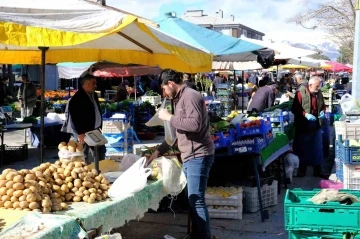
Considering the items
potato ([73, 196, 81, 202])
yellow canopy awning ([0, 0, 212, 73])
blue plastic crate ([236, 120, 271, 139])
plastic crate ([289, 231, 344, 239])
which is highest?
yellow canopy awning ([0, 0, 212, 73])

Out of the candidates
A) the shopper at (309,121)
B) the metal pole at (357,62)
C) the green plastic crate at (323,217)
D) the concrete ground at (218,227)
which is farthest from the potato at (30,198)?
the metal pole at (357,62)

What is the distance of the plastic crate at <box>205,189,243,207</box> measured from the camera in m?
6.77

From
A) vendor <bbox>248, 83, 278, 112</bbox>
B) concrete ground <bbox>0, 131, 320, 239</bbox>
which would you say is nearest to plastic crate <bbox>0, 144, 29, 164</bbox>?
concrete ground <bbox>0, 131, 320, 239</bbox>

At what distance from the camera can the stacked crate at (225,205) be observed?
678cm

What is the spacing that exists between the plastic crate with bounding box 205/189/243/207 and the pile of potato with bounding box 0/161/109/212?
2450mm

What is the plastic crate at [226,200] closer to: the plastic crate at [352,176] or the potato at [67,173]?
the plastic crate at [352,176]

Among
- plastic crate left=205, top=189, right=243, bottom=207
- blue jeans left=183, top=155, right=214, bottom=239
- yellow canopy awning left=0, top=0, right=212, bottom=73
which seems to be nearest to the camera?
yellow canopy awning left=0, top=0, right=212, bottom=73

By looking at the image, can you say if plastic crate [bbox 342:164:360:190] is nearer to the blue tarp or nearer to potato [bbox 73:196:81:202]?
the blue tarp

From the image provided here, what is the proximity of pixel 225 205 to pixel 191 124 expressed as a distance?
2353 mm

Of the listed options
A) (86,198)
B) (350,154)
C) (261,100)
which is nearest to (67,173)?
→ (86,198)

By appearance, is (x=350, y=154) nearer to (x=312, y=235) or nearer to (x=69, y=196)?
(x=312, y=235)

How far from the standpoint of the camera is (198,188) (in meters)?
5.06

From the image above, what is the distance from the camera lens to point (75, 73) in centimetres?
1889

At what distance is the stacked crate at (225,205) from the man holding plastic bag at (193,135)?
63.4 inches
